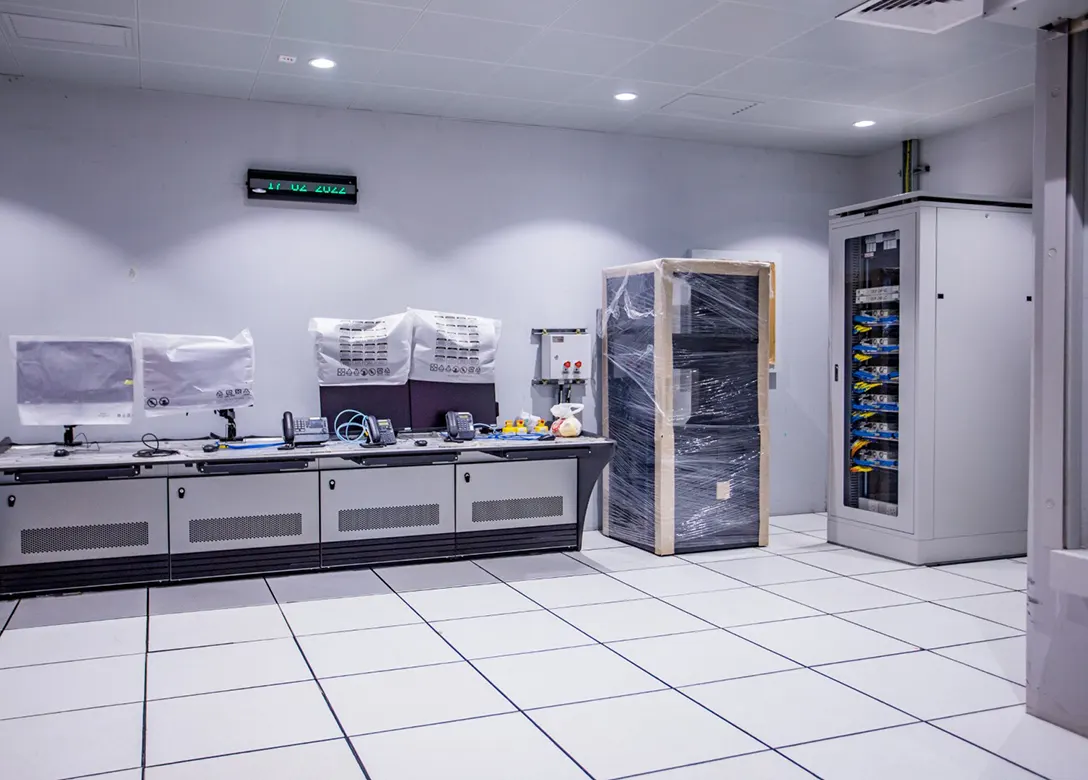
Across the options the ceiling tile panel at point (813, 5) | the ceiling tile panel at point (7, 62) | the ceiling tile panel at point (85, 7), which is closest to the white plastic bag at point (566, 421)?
the ceiling tile panel at point (813, 5)

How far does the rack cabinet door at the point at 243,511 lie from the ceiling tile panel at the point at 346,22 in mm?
2281

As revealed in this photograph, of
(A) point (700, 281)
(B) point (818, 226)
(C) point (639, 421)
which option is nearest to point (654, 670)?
(C) point (639, 421)

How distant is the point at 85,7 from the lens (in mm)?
3949

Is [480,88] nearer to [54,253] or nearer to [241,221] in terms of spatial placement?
[241,221]

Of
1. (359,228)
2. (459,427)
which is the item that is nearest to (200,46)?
(359,228)

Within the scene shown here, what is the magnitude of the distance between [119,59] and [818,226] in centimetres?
504

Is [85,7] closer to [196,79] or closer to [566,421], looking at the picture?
[196,79]

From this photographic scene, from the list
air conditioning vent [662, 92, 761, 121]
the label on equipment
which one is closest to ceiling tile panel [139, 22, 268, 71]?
air conditioning vent [662, 92, 761, 121]

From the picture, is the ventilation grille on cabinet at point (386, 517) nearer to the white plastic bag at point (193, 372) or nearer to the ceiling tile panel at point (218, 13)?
the white plastic bag at point (193, 372)

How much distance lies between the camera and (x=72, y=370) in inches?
185

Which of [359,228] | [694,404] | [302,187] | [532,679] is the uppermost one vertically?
[302,187]

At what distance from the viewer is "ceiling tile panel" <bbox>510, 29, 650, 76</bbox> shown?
443 centimetres

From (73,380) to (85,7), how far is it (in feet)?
6.14

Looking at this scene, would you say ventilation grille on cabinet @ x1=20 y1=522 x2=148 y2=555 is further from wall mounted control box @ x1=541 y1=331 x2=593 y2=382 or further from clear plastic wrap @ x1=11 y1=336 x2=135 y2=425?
wall mounted control box @ x1=541 y1=331 x2=593 y2=382
